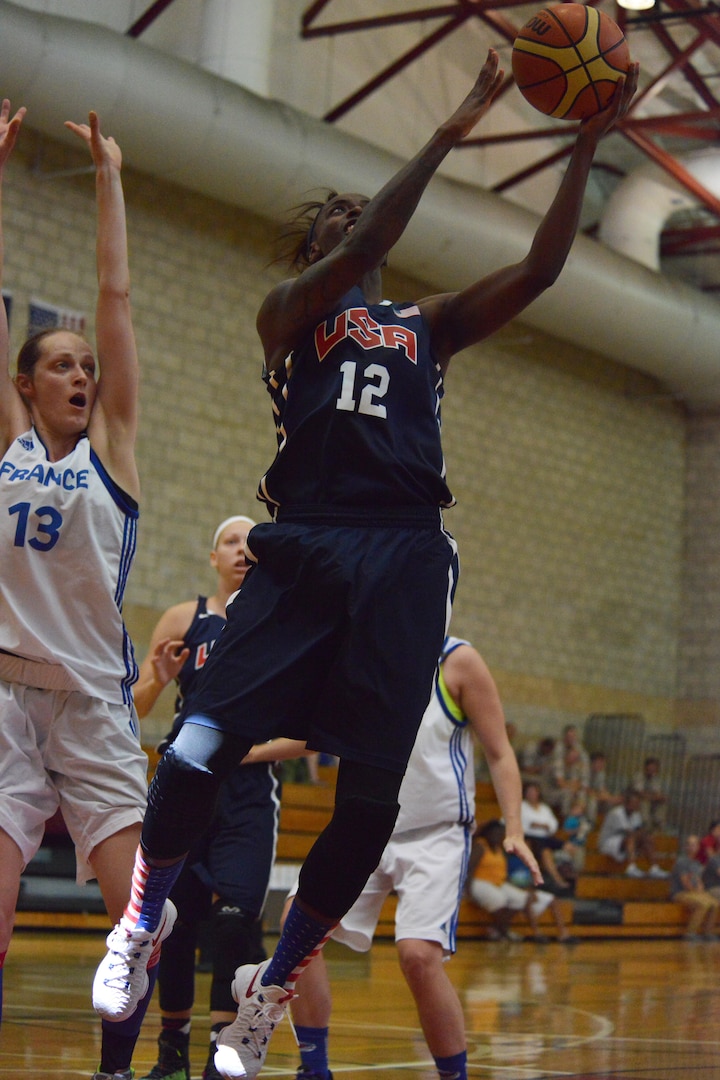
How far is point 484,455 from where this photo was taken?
57.2ft

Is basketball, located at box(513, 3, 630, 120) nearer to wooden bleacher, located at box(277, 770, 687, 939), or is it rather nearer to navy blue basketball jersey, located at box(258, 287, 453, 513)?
navy blue basketball jersey, located at box(258, 287, 453, 513)

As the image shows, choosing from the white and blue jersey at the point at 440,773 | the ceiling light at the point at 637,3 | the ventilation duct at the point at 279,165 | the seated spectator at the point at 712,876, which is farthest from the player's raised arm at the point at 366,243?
the seated spectator at the point at 712,876

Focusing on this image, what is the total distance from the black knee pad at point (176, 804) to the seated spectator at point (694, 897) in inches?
545

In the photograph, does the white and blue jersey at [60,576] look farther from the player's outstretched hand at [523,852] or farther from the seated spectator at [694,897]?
the seated spectator at [694,897]

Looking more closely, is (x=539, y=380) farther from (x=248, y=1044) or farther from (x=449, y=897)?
(x=248, y=1044)

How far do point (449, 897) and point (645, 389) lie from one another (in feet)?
54.6

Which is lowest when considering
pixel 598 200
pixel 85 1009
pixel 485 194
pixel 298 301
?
pixel 85 1009

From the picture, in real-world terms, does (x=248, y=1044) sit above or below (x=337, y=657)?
below

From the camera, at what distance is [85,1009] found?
625cm

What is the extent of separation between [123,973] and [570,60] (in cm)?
241

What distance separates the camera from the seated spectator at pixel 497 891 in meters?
12.9

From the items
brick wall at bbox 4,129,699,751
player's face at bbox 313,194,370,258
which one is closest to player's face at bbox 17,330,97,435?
player's face at bbox 313,194,370,258

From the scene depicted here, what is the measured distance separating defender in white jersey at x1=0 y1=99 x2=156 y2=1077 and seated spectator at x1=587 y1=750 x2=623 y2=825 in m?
13.9

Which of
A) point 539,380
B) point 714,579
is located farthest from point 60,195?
point 714,579
